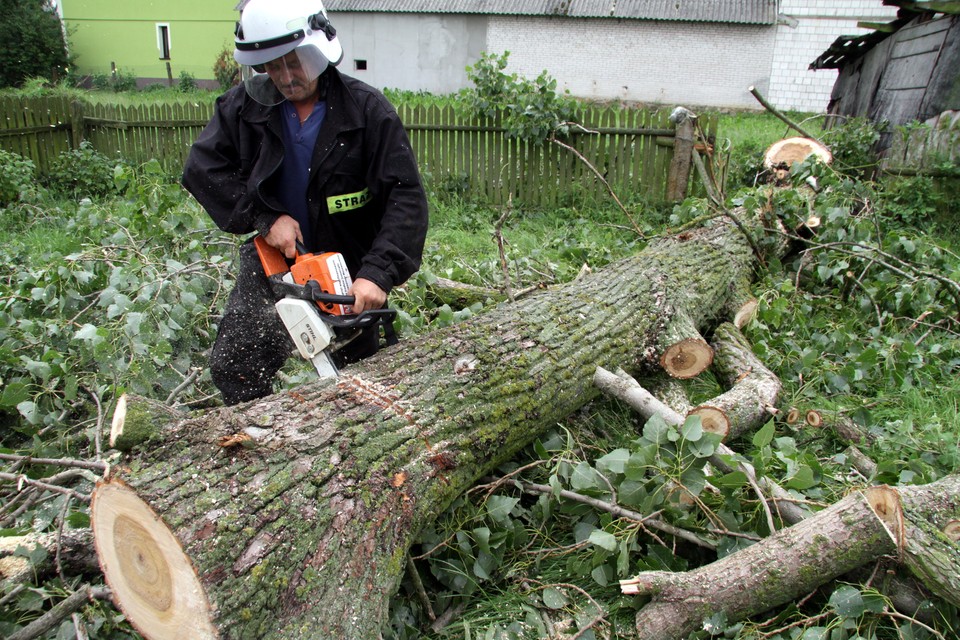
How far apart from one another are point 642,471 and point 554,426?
0.67m

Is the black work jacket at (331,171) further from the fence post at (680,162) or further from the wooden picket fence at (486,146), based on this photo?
the fence post at (680,162)

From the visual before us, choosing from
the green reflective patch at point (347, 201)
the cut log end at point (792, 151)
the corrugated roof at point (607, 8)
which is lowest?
the cut log end at point (792, 151)

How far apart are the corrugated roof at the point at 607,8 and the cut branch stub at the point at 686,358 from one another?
16.6m

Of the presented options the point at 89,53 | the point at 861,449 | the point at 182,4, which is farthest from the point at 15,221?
the point at 89,53

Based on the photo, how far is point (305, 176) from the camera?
2764mm

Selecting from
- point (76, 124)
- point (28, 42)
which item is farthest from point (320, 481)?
point (28, 42)

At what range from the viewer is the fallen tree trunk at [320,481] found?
1612 millimetres

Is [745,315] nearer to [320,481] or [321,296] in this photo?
[321,296]

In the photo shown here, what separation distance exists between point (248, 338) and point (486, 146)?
230 inches

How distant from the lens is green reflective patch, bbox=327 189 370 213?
2.77 metres

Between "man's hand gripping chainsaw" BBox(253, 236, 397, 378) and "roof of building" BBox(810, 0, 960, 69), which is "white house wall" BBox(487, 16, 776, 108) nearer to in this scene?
"roof of building" BBox(810, 0, 960, 69)

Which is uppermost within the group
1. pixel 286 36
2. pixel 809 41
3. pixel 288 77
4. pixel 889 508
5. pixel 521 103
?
pixel 809 41

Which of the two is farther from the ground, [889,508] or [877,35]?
[877,35]

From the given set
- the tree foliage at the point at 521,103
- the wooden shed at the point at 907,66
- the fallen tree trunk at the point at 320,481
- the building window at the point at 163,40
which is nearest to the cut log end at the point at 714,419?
the fallen tree trunk at the point at 320,481
